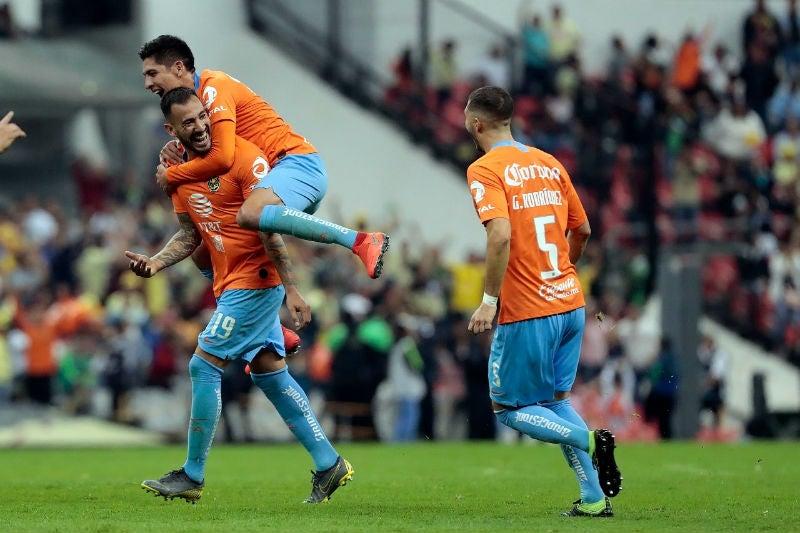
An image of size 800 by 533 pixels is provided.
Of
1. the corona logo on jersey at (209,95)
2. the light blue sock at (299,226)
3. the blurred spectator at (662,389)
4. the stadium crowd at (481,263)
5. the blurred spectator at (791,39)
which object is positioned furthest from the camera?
the blurred spectator at (791,39)

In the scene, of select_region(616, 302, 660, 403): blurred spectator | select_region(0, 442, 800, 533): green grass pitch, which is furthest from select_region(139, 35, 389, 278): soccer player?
select_region(616, 302, 660, 403): blurred spectator

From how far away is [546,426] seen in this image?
924cm

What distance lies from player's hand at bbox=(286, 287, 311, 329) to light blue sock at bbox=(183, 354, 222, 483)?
0.66 meters

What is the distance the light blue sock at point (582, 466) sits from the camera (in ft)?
A: 31.0

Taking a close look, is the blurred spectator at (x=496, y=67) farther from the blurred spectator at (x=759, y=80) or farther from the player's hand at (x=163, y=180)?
the player's hand at (x=163, y=180)

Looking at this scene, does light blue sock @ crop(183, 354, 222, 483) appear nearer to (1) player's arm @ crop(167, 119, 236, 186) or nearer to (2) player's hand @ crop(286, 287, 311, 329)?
(2) player's hand @ crop(286, 287, 311, 329)

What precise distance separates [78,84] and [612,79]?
9255mm

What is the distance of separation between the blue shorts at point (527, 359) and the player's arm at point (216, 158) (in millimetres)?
1953

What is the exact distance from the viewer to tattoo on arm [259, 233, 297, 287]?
31.9 feet

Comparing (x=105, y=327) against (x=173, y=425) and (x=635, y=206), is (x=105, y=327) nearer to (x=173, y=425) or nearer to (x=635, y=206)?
(x=173, y=425)

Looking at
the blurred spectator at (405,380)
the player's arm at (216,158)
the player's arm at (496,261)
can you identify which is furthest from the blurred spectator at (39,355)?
the player's arm at (496,261)

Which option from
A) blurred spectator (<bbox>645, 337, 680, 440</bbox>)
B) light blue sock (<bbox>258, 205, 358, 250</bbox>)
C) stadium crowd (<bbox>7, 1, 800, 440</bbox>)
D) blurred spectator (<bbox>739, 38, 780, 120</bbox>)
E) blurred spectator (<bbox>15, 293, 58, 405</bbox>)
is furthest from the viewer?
A: blurred spectator (<bbox>739, 38, 780, 120</bbox>)

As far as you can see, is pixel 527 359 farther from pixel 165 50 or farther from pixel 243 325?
pixel 165 50

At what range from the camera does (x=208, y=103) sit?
32.2 ft
